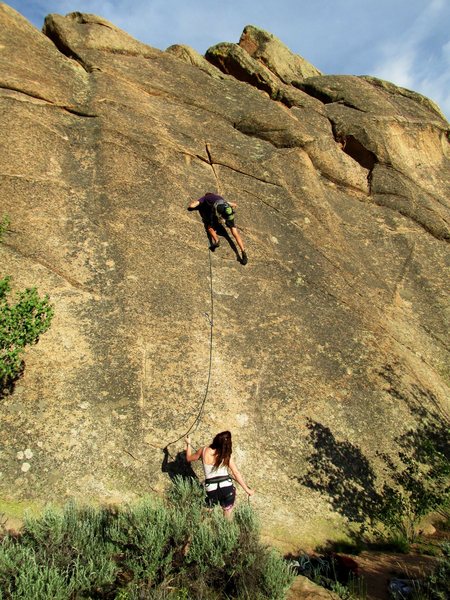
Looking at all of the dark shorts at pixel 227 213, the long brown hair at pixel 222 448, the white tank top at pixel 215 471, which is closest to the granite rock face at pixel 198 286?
the dark shorts at pixel 227 213

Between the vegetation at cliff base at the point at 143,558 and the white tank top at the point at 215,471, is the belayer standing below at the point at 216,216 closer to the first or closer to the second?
the white tank top at the point at 215,471

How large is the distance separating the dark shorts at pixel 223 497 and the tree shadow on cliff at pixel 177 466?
1117 mm

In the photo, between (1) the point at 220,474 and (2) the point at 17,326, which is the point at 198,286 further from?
(1) the point at 220,474

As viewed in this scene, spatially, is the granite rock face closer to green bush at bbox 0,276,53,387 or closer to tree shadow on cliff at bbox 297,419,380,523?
tree shadow on cliff at bbox 297,419,380,523

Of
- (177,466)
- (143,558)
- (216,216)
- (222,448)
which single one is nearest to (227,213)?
(216,216)

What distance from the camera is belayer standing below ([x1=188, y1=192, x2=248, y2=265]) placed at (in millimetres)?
12805

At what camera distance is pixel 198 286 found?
39.3 ft

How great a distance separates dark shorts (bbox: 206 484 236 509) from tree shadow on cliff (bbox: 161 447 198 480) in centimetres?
112

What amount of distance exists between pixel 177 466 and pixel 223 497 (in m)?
1.56

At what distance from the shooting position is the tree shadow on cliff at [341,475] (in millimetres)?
9508

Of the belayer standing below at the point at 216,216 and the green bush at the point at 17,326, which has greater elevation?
the belayer standing below at the point at 216,216

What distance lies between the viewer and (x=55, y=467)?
8.39 meters

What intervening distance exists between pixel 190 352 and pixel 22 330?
3.70m

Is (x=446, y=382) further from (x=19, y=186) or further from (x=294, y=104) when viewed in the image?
(x=294, y=104)
